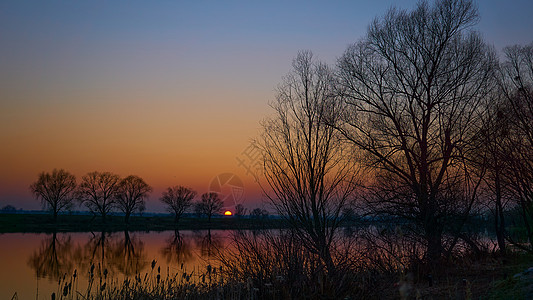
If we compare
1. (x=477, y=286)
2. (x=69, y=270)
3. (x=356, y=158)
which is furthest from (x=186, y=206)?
(x=477, y=286)

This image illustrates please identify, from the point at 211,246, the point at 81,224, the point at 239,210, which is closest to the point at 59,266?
the point at 211,246

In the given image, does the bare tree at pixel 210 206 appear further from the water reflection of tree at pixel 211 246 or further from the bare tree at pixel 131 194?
the water reflection of tree at pixel 211 246

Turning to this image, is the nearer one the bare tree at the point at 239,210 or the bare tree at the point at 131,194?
the bare tree at the point at 239,210

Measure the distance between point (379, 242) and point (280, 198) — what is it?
225 inches

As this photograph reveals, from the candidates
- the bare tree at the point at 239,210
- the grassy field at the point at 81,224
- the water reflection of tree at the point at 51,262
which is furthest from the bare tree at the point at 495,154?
the grassy field at the point at 81,224

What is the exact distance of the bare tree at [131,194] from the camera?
7506 cm

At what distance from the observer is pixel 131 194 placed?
77.8m

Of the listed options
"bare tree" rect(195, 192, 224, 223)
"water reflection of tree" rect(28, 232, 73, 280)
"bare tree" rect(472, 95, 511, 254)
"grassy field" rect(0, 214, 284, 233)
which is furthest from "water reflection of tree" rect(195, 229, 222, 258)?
"bare tree" rect(195, 192, 224, 223)

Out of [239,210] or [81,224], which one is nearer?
[239,210]

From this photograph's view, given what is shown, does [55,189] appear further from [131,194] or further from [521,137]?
[521,137]

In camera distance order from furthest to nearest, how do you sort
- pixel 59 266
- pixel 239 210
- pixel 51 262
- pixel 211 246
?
1. pixel 51 262
2. pixel 59 266
3. pixel 211 246
4. pixel 239 210

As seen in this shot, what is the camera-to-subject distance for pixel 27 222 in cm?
6262

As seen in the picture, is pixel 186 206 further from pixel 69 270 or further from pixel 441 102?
pixel 441 102

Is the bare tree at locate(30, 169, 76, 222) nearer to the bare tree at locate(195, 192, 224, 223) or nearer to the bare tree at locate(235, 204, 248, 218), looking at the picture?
the bare tree at locate(195, 192, 224, 223)
